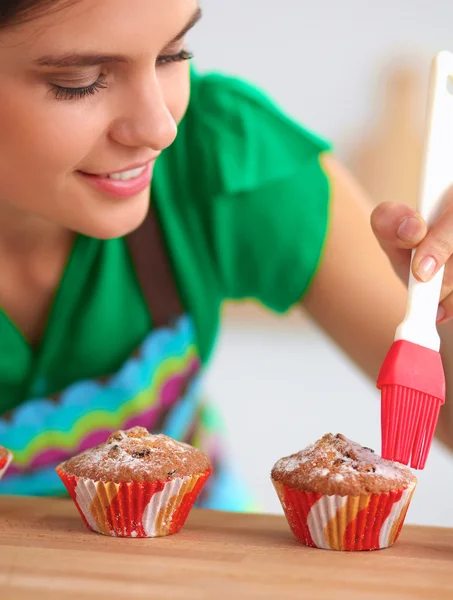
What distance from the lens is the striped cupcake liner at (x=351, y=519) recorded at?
2.41ft

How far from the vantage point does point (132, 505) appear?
77 centimetres

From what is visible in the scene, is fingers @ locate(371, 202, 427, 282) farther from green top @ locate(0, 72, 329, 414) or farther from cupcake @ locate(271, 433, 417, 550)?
green top @ locate(0, 72, 329, 414)

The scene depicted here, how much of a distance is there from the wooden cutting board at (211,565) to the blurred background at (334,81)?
1778 mm

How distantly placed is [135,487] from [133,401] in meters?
0.32

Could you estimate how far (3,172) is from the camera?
87 centimetres

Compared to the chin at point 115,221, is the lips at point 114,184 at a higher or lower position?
higher

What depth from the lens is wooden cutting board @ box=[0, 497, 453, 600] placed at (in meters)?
0.62

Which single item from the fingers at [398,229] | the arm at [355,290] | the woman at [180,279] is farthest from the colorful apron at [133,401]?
the fingers at [398,229]

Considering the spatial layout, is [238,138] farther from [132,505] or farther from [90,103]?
[132,505]

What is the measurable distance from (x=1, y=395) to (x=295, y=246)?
389 millimetres

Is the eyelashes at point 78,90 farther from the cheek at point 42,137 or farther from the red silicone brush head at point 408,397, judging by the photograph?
the red silicone brush head at point 408,397

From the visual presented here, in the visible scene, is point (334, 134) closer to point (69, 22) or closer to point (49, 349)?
point (49, 349)

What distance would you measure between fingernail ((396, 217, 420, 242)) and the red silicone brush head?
0.10 m

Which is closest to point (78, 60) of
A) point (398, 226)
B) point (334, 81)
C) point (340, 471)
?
point (398, 226)
